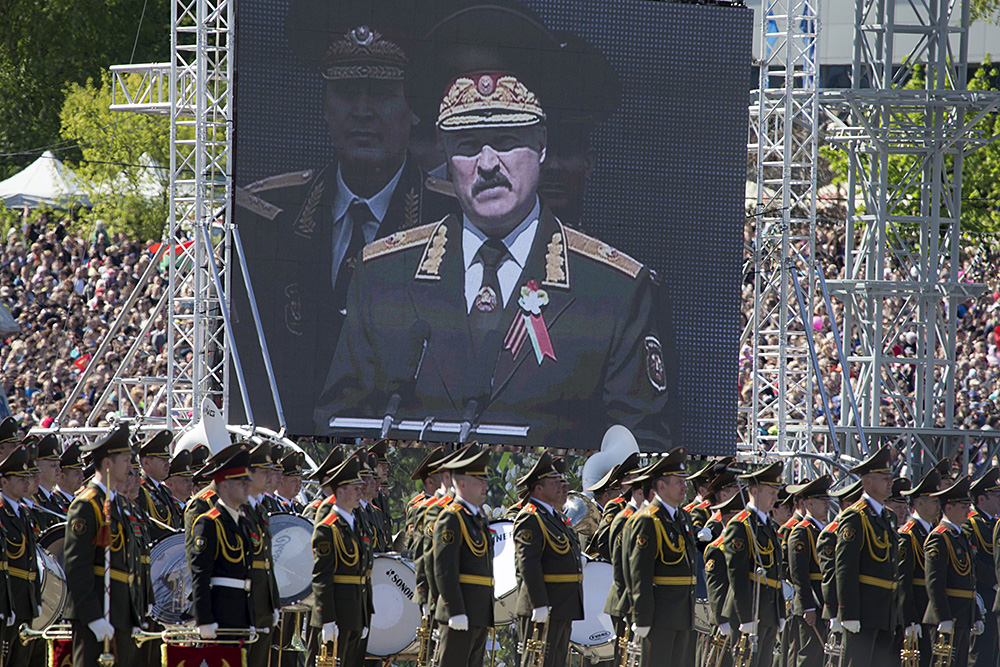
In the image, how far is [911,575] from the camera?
10.8 m

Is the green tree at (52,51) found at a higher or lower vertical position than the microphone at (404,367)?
higher

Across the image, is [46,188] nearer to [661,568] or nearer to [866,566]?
[866,566]

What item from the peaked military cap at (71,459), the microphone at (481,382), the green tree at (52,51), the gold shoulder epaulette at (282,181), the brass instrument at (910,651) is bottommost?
the brass instrument at (910,651)

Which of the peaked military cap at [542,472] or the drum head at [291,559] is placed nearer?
the drum head at [291,559]

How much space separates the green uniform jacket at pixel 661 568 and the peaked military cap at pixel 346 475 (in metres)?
1.62

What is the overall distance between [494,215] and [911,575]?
6.47 metres

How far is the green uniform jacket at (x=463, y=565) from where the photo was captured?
28.8 feet

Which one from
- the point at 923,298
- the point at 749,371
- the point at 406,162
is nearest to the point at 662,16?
the point at 406,162

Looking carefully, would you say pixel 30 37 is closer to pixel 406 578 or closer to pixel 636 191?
pixel 636 191

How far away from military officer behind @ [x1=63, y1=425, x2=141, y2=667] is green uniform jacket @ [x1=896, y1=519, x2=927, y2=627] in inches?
211

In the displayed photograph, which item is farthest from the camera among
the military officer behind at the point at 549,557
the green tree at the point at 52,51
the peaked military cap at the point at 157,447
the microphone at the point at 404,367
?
the green tree at the point at 52,51

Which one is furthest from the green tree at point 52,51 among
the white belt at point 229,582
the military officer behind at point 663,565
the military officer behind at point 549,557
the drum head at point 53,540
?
the white belt at point 229,582

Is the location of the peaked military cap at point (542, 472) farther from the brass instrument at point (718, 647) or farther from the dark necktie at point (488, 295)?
the dark necktie at point (488, 295)

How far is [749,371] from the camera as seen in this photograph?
815 inches
